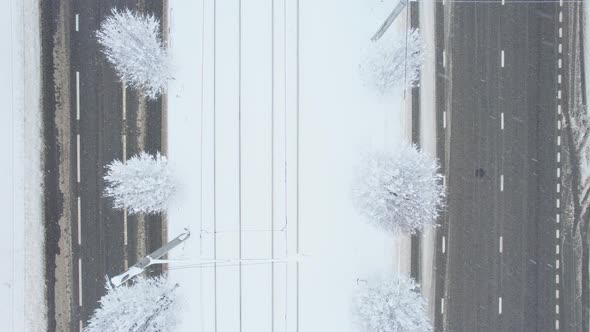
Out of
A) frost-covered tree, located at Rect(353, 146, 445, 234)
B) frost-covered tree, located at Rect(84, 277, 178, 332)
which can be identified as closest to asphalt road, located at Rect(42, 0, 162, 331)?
frost-covered tree, located at Rect(84, 277, 178, 332)

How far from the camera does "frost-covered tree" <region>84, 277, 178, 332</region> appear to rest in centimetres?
911

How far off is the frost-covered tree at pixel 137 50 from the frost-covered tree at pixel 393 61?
4990mm

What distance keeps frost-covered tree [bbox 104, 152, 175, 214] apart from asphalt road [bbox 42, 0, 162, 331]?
0.48 meters

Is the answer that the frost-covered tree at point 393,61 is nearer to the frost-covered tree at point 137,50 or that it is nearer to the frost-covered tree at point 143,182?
the frost-covered tree at point 137,50

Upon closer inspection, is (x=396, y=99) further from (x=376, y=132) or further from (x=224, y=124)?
(x=224, y=124)

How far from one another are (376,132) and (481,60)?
10.8ft

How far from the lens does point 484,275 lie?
10367mm

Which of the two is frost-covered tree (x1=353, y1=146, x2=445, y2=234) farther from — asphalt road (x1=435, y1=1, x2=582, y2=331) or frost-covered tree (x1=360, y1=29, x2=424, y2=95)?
frost-covered tree (x1=360, y1=29, x2=424, y2=95)

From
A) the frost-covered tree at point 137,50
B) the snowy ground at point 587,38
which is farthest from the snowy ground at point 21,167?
the snowy ground at point 587,38

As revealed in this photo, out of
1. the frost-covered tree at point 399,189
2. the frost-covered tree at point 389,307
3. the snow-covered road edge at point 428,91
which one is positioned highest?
the snow-covered road edge at point 428,91

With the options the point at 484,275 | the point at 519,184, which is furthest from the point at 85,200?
the point at 519,184

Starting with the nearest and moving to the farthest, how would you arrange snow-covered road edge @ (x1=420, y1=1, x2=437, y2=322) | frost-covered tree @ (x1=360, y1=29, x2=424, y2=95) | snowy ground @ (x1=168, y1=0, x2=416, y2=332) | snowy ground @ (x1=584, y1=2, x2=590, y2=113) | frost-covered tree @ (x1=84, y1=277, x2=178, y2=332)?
frost-covered tree @ (x1=84, y1=277, x2=178, y2=332)
frost-covered tree @ (x1=360, y1=29, x2=424, y2=95)
snowy ground @ (x1=168, y1=0, x2=416, y2=332)
snow-covered road edge @ (x1=420, y1=1, x2=437, y2=322)
snowy ground @ (x1=584, y1=2, x2=590, y2=113)

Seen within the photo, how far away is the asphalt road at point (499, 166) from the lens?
10.3 metres

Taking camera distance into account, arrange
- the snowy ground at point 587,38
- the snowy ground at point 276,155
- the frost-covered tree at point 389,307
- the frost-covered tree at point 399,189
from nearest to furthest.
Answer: the frost-covered tree at point 389,307
the frost-covered tree at point 399,189
the snowy ground at point 276,155
the snowy ground at point 587,38
